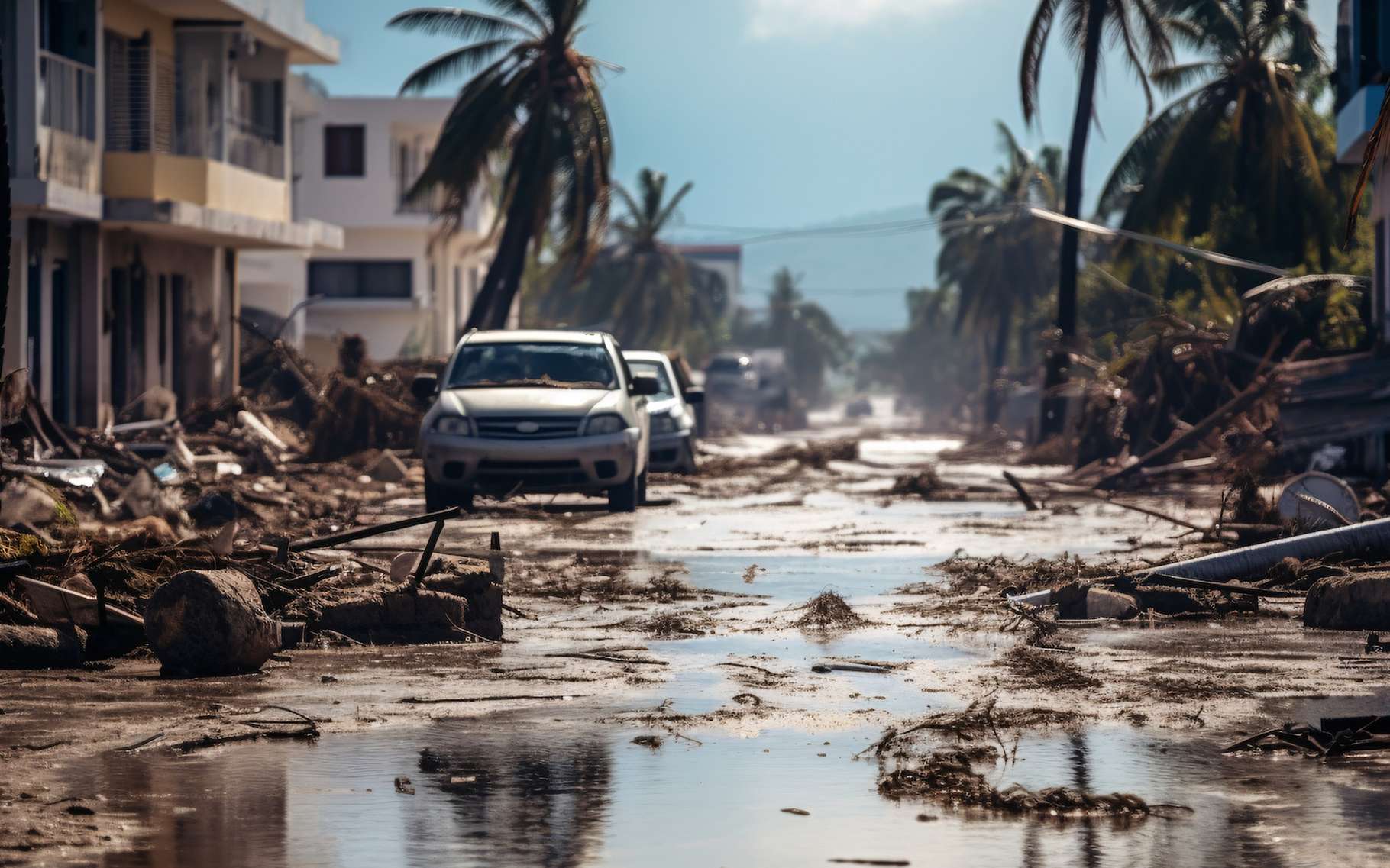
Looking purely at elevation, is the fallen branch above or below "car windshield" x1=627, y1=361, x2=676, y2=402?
below

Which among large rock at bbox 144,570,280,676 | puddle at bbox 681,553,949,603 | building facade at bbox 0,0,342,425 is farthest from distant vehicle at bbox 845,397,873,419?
large rock at bbox 144,570,280,676

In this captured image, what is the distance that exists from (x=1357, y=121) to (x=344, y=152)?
40.6m

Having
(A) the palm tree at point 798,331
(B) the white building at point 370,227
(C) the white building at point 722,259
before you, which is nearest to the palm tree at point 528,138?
(B) the white building at point 370,227

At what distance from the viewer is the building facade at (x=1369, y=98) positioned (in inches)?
1094

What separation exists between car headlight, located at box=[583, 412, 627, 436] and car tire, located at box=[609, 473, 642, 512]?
75 cm

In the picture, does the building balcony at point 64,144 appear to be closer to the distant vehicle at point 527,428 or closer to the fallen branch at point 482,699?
the distant vehicle at point 527,428

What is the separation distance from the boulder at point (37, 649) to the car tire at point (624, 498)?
411 inches

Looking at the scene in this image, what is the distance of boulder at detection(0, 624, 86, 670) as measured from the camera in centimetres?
908

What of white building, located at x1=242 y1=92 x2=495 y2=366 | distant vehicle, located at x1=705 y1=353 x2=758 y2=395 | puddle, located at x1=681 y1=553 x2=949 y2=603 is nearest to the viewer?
puddle, located at x1=681 y1=553 x2=949 y2=603

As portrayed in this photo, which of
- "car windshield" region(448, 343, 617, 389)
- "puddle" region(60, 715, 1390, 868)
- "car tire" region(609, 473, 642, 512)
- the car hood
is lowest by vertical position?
"puddle" region(60, 715, 1390, 868)

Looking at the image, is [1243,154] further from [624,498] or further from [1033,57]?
[624,498]

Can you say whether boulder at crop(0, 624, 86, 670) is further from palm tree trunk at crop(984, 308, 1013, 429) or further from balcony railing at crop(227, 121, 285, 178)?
palm tree trunk at crop(984, 308, 1013, 429)

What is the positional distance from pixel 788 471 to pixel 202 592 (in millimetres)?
20926

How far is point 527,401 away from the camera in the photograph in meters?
18.8
